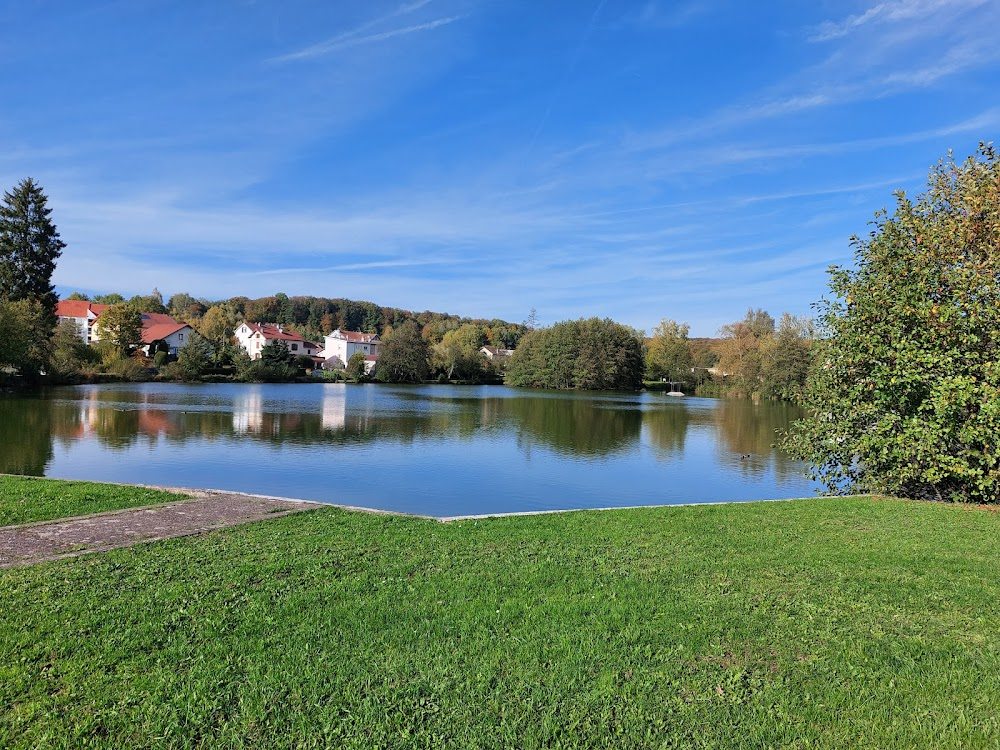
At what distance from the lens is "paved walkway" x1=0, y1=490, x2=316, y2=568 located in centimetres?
640

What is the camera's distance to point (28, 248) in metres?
50.5

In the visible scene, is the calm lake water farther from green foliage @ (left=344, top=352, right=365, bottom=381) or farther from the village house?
the village house

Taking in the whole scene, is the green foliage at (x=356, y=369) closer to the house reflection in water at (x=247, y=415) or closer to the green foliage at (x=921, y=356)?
the house reflection in water at (x=247, y=415)

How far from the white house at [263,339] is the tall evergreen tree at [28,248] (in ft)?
131

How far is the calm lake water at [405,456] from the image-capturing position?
45.8 feet

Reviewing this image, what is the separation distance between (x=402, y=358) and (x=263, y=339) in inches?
1045

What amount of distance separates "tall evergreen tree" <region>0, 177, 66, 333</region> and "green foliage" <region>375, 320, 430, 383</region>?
39.1 metres

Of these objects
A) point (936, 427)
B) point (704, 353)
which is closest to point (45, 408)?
point (936, 427)

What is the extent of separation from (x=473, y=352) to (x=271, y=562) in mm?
86375

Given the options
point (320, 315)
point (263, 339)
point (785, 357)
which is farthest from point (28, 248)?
point (320, 315)

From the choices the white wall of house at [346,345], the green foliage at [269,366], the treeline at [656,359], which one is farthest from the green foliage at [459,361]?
the green foliage at [269,366]

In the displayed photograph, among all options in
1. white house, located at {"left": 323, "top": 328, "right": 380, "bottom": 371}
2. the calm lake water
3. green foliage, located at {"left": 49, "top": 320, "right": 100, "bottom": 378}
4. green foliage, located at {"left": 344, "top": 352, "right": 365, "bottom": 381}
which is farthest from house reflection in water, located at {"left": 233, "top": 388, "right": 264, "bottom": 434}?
white house, located at {"left": 323, "top": 328, "right": 380, "bottom": 371}

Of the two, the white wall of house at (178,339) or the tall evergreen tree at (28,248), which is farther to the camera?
the white wall of house at (178,339)

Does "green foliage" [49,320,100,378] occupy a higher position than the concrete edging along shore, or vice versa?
"green foliage" [49,320,100,378]
